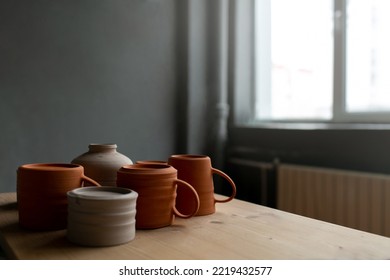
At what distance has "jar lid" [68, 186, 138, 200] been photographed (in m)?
0.71

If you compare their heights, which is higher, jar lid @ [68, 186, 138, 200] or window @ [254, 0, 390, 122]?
window @ [254, 0, 390, 122]

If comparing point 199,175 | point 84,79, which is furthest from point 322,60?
point 199,175

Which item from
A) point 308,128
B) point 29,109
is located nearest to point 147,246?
point 29,109

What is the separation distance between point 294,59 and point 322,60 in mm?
206

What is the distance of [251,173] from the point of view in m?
2.33

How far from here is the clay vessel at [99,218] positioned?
708 mm

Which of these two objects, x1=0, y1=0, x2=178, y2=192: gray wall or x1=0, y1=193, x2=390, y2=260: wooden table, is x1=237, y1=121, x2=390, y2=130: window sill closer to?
x1=0, y1=0, x2=178, y2=192: gray wall

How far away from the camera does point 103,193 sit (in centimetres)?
76

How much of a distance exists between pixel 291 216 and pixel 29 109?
136 centimetres

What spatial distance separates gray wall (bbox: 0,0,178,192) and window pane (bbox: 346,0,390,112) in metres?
0.95

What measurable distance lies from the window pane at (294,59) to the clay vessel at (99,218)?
160 cm

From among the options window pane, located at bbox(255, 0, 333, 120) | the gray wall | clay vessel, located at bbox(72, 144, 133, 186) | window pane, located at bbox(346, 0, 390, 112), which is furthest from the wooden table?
window pane, located at bbox(255, 0, 333, 120)

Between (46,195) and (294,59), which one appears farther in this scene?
(294,59)

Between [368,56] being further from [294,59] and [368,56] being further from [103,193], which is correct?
[103,193]
